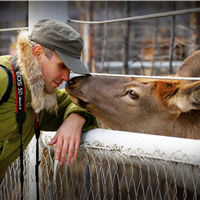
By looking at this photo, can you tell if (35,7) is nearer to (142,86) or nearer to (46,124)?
(46,124)

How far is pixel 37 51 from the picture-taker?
6.69 feet

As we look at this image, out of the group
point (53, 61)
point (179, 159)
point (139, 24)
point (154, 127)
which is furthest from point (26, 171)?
point (139, 24)

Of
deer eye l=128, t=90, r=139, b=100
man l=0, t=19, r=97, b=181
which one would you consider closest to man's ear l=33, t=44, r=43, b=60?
man l=0, t=19, r=97, b=181

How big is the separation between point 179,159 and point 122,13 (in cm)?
936

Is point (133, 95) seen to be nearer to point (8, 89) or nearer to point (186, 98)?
point (186, 98)

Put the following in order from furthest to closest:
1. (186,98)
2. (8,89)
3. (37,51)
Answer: (186,98) → (37,51) → (8,89)

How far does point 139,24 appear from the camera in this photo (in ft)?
36.8

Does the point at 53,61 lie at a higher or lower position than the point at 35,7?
lower

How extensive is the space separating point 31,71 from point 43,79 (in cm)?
16

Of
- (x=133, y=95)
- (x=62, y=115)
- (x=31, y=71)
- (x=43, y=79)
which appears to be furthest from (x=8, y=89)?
(x=133, y=95)

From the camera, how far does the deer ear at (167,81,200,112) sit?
2346 mm

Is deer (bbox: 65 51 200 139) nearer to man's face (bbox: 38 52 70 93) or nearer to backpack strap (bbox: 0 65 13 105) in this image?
man's face (bbox: 38 52 70 93)

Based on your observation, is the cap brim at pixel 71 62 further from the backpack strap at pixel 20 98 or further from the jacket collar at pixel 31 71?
the backpack strap at pixel 20 98

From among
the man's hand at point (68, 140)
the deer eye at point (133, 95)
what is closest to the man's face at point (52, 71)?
the man's hand at point (68, 140)
